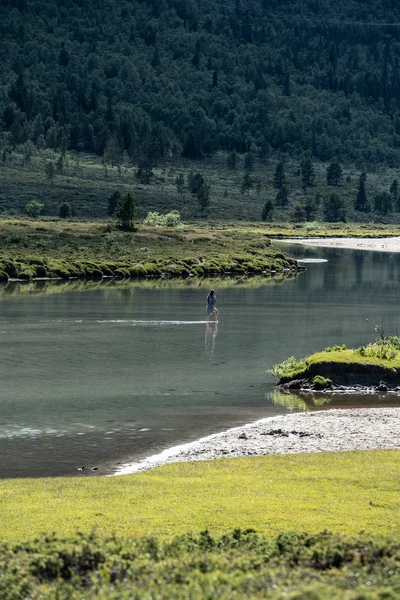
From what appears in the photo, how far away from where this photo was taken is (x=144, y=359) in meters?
52.8

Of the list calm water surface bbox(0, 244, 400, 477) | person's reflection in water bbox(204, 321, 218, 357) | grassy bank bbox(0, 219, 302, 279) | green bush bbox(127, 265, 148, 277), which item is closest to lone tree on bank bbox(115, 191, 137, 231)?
grassy bank bbox(0, 219, 302, 279)

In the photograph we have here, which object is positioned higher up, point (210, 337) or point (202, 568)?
point (202, 568)

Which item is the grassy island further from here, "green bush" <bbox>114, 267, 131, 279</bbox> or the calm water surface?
"green bush" <bbox>114, 267, 131, 279</bbox>

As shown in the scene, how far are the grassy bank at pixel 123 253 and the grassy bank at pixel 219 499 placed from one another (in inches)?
3519

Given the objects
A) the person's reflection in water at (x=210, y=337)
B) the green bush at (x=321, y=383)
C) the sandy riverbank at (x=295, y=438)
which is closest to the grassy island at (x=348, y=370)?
the green bush at (x=321, y=383)

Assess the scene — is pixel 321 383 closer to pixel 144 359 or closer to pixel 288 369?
pixel 288 369

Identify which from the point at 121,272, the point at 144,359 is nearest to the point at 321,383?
the point at 144,359

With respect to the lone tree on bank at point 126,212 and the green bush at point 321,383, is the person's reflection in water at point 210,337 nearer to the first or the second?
the green bush at point 321,383

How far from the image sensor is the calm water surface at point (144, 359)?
33438mm

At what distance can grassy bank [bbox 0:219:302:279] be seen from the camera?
393 ft

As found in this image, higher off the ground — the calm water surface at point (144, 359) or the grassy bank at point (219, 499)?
the grassy bank at point (219, 499)

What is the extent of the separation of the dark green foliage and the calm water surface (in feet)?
43.8

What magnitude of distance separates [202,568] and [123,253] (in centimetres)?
12523

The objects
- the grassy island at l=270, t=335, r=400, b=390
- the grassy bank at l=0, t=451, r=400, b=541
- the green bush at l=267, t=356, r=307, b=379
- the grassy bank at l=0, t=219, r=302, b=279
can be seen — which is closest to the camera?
the grassy bank at l=0, t=451, r=400, b=541
